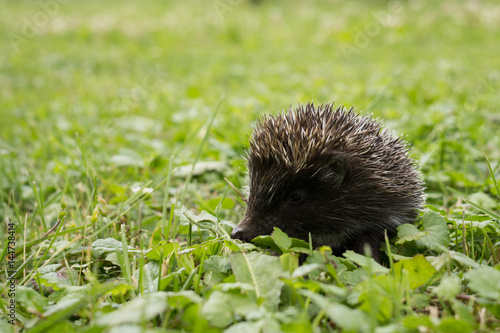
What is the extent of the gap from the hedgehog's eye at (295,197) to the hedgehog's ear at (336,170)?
201 mm

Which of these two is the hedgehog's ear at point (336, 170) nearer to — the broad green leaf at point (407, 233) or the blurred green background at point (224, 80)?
the broad green leaf at point (407, 233)

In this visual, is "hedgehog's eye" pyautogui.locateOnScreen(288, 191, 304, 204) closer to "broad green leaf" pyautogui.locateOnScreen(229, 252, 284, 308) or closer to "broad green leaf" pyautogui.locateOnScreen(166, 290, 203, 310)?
"broad green leaf" pyautogui.locateOnScreen(229, 252, 284, 308)

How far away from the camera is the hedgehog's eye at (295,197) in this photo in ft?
10.5

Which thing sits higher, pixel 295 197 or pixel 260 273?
pixel 295 197

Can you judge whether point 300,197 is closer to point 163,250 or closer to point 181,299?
point 163,250

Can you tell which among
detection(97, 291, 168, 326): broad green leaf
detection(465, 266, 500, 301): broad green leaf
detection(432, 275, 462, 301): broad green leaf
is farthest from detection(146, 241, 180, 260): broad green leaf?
detection(465, 266, 500, 301): broad green leaf

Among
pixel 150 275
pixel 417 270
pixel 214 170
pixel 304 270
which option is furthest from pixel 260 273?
pixel 214 170

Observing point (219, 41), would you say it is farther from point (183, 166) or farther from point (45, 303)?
point (45, 303)

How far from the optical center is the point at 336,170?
3184 mm

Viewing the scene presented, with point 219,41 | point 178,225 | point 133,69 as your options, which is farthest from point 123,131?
point 219,41

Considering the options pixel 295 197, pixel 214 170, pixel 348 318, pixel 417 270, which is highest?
pixel 214 170

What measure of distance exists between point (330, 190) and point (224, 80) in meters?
8.83

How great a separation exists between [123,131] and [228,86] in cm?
444

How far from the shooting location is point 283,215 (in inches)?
124
